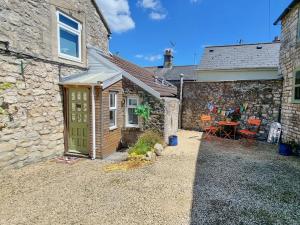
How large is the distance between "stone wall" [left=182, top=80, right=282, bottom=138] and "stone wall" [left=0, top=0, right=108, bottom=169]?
7.63 meters

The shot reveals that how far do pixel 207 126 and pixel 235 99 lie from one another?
229 cm

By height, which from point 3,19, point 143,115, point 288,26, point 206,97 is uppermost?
point 288,26

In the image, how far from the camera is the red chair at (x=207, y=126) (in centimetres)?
1059

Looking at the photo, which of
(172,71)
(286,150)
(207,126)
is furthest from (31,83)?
(172,71)

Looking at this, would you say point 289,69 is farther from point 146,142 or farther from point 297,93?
point 146,142

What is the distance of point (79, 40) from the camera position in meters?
7.29

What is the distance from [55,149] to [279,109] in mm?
10346

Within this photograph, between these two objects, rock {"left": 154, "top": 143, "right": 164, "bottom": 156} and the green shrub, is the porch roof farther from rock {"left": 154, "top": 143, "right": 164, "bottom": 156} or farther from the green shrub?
rock {"left": 154, "top": 143, "right": 164, "bottom": 156}

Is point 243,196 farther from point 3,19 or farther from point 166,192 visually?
point 3,19

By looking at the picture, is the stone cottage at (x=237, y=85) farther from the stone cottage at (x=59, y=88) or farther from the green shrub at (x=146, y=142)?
the green shrub at (x=146, y=142)

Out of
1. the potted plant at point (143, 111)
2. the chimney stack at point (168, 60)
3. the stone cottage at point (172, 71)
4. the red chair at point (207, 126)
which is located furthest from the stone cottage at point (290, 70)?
the chimney stack at point (168, 60)

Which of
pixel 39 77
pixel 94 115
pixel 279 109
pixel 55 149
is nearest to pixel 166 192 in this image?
pixel 94 115

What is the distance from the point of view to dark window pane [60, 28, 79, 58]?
665 centimetres

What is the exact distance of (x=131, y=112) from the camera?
26.1 ft
